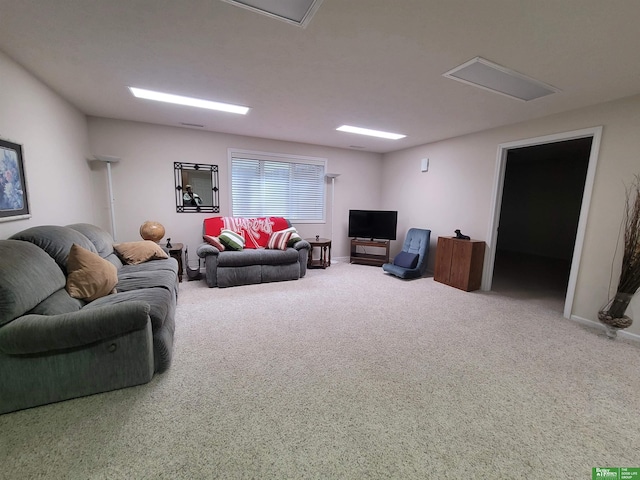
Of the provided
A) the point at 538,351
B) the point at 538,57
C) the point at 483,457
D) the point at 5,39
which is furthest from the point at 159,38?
the point at 538,351

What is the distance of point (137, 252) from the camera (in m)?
3.28

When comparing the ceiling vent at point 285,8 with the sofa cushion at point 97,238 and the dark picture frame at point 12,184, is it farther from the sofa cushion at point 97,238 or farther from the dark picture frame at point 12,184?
the sofa cushion at point 97,238

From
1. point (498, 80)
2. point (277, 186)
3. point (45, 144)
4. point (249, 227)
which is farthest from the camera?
point (277, 186)

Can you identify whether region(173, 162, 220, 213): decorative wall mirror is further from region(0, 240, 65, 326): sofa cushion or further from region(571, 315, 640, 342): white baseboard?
region(571, 315, 640, 342): white baseboard

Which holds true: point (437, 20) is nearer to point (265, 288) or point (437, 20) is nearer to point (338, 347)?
point (338, 347)

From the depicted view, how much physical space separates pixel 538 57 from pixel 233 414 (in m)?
3.23

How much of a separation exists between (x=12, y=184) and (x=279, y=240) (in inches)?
116

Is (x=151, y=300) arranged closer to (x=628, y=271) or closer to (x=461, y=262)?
(x=461, y=262)

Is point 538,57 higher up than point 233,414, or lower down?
higher up

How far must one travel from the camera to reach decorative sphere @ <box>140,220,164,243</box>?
3859 millimetres

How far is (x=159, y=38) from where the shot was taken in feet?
6.22

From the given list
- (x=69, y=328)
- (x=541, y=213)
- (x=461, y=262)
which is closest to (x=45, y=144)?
(x=69, y=328)

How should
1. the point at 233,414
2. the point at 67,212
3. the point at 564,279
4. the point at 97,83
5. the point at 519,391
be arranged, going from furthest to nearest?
1. the point at 564,279
2. the point at 67,212
3. the point at 97,83
4. the point at 519,391
5. the point at 233,414

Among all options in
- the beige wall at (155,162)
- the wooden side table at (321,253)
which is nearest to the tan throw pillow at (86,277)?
the beige wall at (155,162)
